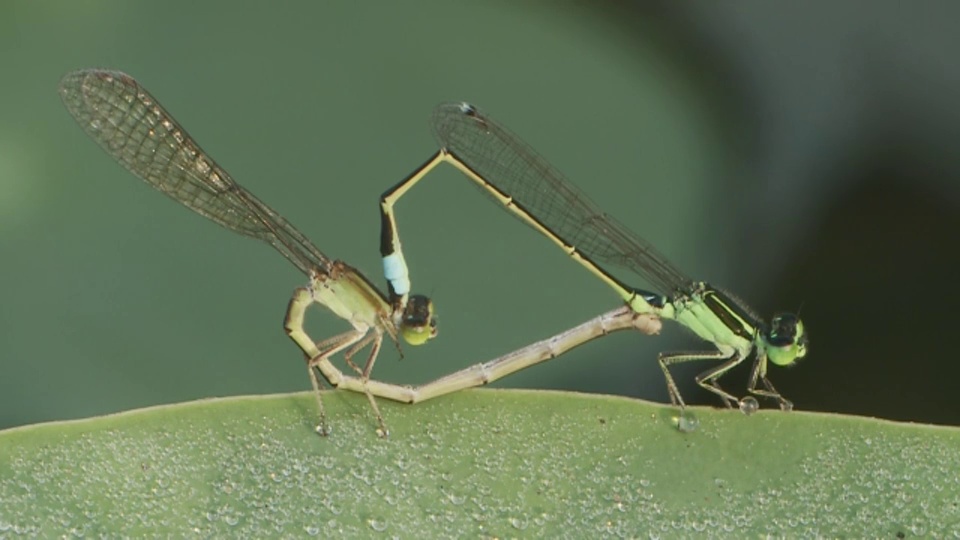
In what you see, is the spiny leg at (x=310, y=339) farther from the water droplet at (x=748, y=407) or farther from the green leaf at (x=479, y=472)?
the water droplet at (x=748, y=407)

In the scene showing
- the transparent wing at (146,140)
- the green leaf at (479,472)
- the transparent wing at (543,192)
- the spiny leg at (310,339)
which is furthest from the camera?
the transparent wing at (543,192)

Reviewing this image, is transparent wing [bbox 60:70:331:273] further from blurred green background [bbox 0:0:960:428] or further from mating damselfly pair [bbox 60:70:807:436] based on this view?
blurred green background [bbox 0:0:960:428]

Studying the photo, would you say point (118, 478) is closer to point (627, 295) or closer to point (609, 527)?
point (609, 527)

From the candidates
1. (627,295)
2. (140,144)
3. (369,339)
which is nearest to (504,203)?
(627,295)

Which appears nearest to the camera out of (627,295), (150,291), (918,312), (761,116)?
(627,295)

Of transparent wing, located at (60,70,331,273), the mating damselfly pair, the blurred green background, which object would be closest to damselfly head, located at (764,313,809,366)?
the mating damselfly pair

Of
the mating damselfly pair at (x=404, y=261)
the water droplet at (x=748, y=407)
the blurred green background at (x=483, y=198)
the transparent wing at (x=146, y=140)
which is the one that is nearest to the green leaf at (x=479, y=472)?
the water droplet at (x=748, y=407)
